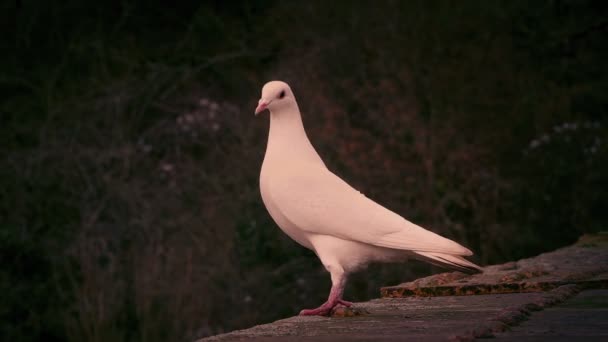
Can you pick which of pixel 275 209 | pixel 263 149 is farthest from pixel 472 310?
pixel 263 149

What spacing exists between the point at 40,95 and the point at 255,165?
2.88 metres

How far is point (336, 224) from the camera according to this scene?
3484 mm

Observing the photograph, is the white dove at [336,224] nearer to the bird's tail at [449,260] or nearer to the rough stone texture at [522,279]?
the bird's tail at [449,260]

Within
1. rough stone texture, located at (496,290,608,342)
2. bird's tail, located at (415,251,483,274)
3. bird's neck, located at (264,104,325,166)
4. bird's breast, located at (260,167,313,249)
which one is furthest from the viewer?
bird's neck, located at (264,104,325,166)

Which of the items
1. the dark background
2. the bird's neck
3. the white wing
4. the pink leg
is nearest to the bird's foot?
the pink leg

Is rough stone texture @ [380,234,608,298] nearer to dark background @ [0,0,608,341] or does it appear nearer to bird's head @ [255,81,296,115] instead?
bird's head @ [255,81,296,115]

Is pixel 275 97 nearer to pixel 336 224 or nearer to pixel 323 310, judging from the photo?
pixel 336 224

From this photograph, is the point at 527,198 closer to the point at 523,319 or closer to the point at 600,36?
the point at 600,36

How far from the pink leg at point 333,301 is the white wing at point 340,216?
0.49ft

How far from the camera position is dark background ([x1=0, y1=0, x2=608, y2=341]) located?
774 centimetres

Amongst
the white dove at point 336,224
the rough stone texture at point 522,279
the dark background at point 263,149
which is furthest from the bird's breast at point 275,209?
the dark background at point 263,149

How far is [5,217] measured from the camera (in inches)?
348

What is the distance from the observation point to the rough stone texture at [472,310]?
244cm

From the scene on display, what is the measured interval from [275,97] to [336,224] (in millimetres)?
634
